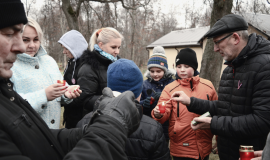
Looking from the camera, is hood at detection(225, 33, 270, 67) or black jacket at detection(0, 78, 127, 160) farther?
hood at detection(225, 33, 270, 67)

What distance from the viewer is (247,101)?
1794mm

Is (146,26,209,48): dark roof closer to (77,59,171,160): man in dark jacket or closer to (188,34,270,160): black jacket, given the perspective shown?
(188,34,270,160): black jacket

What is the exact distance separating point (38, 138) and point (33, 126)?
0.25 feet

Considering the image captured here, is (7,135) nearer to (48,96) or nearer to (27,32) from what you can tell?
(48,96)

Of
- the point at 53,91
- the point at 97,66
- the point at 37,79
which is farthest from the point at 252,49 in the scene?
the point at 37,79

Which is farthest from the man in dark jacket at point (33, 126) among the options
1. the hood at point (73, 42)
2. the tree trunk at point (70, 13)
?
the tree trunk at point (70, 13)

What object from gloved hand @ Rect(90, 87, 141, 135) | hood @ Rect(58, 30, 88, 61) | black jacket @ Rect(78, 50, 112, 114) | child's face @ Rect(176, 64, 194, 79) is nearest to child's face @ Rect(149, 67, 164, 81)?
child's face @ Rect(176, 64, 194, 79)

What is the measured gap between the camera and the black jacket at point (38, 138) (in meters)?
0.78

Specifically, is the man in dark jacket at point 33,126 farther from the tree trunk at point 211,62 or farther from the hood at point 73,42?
the tree trunk at point 211,62

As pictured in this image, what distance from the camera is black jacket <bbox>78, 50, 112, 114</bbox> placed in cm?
264

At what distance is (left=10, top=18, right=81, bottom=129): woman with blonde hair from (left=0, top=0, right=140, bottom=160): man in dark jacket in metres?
0.92

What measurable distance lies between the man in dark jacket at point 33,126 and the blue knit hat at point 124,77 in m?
0.49

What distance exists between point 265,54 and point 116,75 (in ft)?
4.79

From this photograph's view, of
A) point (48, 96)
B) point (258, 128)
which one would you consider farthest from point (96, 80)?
point (258, 128)
